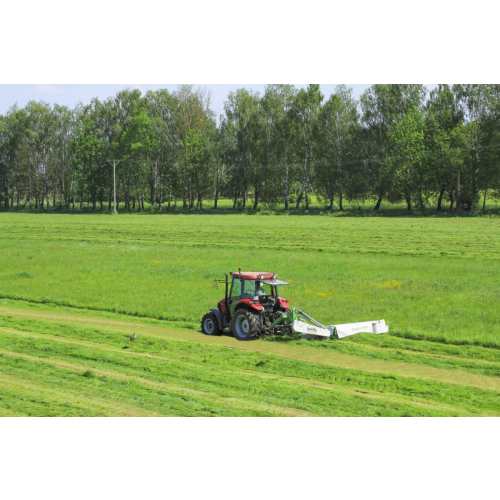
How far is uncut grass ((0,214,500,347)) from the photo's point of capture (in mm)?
20938

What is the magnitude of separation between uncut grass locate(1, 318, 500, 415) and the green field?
0.14 feet

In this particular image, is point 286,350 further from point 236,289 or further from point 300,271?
point 300,271

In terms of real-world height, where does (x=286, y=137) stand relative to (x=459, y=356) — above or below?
above

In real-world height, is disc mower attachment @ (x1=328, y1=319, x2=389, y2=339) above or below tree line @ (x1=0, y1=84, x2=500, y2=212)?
below

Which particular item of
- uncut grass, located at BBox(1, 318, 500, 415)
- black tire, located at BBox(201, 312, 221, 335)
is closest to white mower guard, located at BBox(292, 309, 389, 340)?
uncut grass, located at BBox(1, 318, 500, 415)

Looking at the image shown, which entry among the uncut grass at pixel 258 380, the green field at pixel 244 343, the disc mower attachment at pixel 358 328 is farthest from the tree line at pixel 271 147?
the uncut grass at pixel 258 380

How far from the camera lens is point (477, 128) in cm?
7594

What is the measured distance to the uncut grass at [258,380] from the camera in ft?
37.7

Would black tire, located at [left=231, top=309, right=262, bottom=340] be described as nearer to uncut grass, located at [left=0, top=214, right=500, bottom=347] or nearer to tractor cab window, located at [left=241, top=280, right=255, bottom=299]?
tractor cab window, located at [left=241, top=280, right=255, bottom=299]

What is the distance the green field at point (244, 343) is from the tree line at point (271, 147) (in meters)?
39.5

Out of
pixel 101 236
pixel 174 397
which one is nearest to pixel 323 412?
pixel 174 397

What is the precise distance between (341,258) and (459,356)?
19492 millimetres

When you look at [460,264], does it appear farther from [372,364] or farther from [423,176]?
[423,176]

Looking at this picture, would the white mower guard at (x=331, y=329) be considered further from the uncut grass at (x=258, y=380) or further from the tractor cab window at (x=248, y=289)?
the uncut grass at (x=258, y=380)
